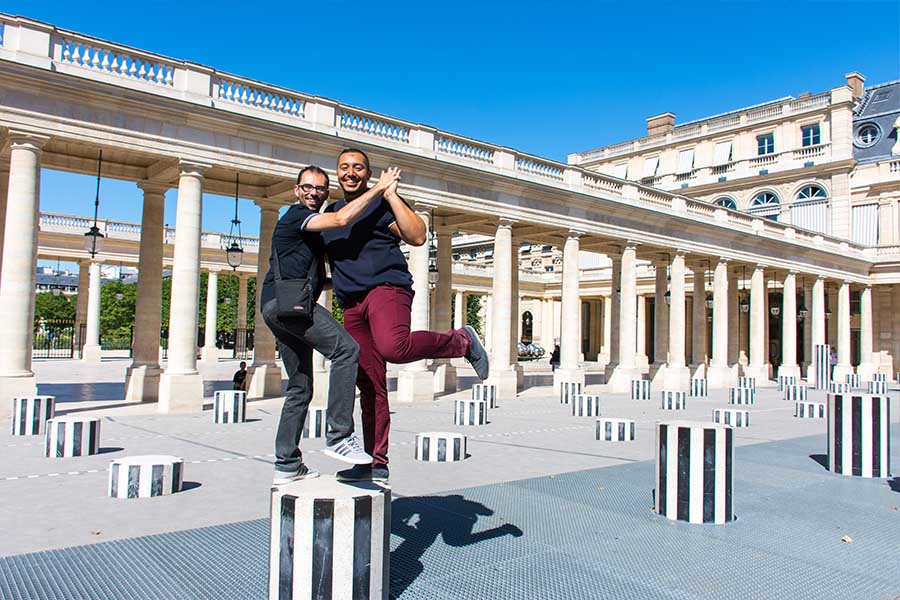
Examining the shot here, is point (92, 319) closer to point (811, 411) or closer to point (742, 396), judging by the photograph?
point (742, 396)

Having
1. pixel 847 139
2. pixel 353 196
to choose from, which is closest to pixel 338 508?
pixel 353 196

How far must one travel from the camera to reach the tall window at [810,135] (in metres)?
43.5

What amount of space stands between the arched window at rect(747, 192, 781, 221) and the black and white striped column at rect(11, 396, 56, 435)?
1668 inches

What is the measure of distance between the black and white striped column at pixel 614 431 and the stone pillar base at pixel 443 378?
467 inches

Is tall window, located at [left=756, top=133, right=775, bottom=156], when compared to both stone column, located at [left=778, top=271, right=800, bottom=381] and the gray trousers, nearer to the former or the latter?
stone column, located at [left=778, top=271, right=800, bottom=381]

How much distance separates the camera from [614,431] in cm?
1275

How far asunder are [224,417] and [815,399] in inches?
812

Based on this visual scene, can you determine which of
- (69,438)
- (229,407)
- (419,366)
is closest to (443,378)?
(419,366)

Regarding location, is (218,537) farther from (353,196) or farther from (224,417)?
(224,417)

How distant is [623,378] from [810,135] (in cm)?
2718

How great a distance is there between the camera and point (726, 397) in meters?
26.0

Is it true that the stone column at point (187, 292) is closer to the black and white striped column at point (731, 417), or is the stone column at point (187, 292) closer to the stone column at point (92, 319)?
the black and white striped column at point (731, 417)

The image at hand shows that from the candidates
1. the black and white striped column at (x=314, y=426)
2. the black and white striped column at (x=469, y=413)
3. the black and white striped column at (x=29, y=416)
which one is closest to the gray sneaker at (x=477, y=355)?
the black and white striped column at (x=314, y=426)

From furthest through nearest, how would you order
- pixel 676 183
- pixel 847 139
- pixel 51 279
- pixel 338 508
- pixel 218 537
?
pixel 51 279
pixel 676 183
pixel 847 139
pixel 218 537
pixel 338 508
